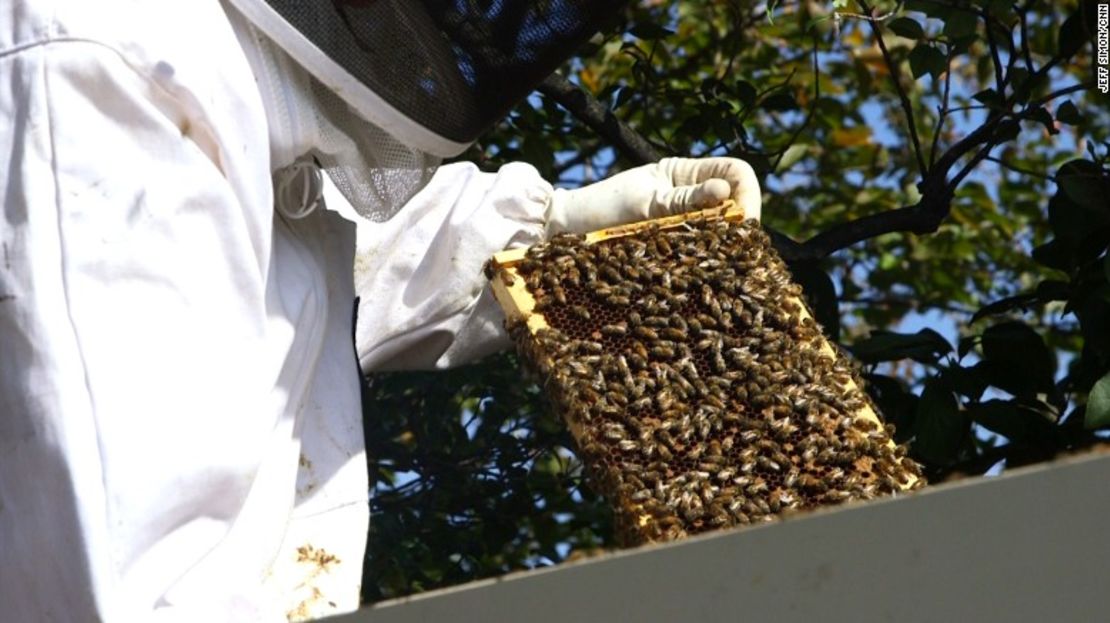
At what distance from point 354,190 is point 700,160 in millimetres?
692

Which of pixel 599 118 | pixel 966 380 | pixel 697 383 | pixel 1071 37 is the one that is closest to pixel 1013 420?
pixel 966 380

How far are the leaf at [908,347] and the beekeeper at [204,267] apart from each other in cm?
130

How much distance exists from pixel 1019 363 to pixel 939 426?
0.26 m

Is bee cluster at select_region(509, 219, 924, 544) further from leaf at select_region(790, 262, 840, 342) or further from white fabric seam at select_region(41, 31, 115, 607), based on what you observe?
leaf at select_region(790, 262, 840, 342)

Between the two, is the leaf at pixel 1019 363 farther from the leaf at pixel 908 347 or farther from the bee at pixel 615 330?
the bee at pixel 615 330

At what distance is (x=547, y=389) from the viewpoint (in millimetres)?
2801

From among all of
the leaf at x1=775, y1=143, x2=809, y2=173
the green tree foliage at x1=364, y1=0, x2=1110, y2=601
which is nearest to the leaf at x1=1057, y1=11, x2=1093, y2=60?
the green tree foliage at x1=364, y1=0, x2=1110, y2=601

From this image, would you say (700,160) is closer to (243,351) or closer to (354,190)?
(354,190)

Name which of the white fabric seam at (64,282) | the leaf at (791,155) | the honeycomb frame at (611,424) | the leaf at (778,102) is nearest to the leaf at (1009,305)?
the leaf at (778,102)

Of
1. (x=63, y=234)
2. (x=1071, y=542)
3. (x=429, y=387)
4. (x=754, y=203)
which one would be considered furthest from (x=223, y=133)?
(x=429, y=387)

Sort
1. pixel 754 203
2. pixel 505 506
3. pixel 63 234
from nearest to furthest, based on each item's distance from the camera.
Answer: pixel 63 234, pixel 754 203, pixel 505 506

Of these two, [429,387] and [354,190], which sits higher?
[354,190]

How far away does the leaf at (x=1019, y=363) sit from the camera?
12.3 ft

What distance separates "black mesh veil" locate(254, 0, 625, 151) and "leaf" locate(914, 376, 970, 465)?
4.11ft
